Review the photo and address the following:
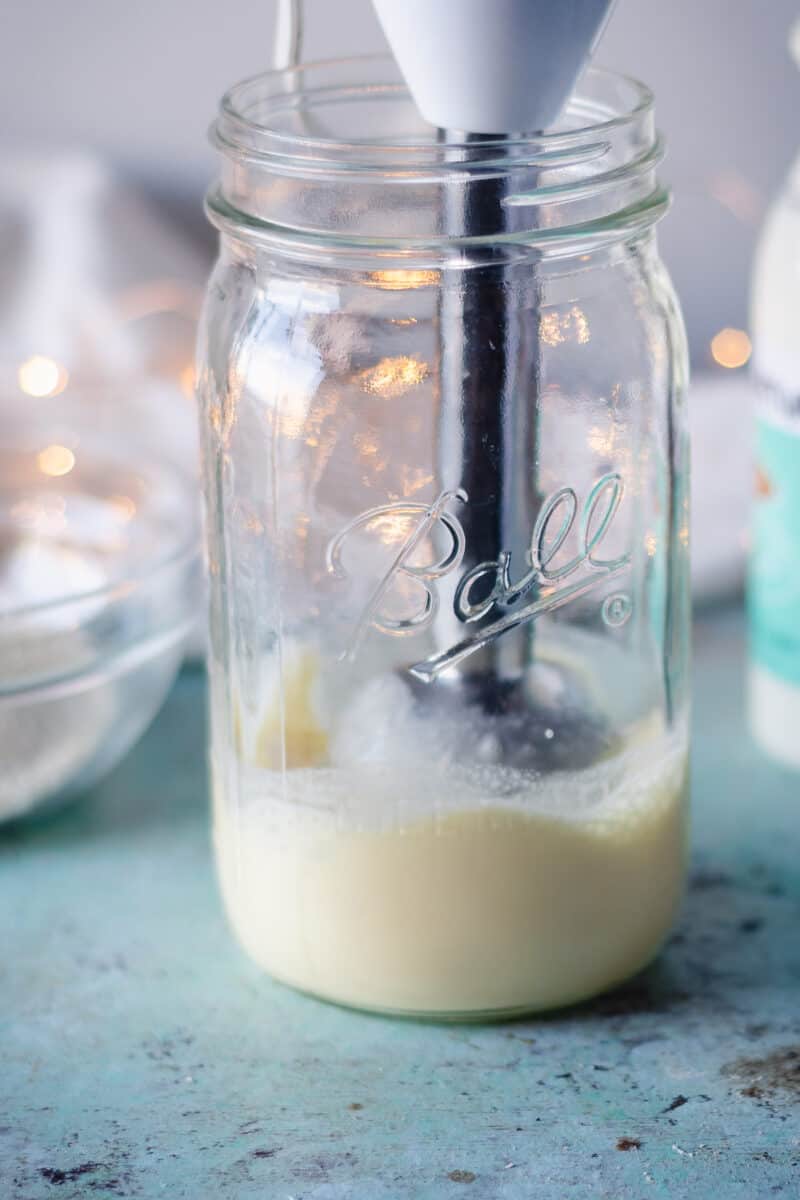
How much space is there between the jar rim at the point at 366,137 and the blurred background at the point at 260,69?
432 millimetres

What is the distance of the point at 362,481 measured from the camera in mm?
530

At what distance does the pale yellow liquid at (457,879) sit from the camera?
522mm

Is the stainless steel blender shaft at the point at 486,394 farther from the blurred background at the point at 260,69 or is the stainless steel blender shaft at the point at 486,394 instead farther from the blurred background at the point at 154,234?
the blurred background at the point at 260,69

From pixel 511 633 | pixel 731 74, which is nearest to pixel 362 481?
pixel 511 633

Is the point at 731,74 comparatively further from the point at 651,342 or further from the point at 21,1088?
the point at 21,1088

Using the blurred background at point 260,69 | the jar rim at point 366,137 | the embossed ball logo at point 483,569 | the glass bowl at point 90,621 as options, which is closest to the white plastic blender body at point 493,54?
the jar rim at point 366,137

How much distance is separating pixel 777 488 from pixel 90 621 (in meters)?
0.29

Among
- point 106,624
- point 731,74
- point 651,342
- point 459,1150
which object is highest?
point 731,74

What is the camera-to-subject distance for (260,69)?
0.99m

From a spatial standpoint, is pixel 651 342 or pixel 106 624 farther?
pixel 106 624

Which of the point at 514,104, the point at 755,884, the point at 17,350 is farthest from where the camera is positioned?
the point at 17,350

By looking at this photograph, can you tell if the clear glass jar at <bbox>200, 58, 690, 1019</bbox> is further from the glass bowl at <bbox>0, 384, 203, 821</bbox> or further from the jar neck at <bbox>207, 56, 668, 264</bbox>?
the glass bowl at <bbox>0, 384, 203, 821</bbox>

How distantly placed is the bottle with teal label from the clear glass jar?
135 mm

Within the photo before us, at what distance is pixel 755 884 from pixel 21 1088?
29cm
